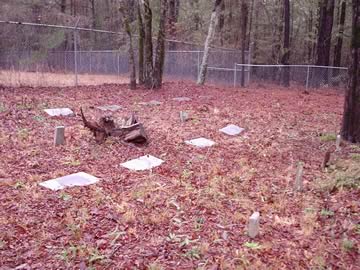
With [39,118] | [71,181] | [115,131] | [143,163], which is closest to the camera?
[71,181]

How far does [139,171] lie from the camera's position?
4754 millimetres

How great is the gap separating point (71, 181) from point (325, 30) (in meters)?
17.2

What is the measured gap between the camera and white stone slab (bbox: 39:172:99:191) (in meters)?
4.09

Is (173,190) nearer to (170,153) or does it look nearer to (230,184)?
(230,184)

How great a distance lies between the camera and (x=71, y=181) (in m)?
4.25

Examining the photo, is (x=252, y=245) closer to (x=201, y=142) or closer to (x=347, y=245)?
(x=347, y=245)

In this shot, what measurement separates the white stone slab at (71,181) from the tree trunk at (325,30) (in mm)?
16600

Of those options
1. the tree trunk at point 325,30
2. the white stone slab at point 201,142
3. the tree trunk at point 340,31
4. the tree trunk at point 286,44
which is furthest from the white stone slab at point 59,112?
the tree trunk at point 340,31

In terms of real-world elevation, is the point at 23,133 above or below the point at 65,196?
above

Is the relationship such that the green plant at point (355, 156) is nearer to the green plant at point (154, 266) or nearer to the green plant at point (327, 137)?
the green plant at point (327, 137)

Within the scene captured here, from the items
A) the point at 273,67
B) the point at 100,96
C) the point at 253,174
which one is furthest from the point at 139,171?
the point at 273,67

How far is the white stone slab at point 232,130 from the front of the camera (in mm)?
6895

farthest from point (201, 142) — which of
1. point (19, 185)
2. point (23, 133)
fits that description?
point (19, 185)

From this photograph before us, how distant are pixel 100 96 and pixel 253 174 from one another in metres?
6.29
